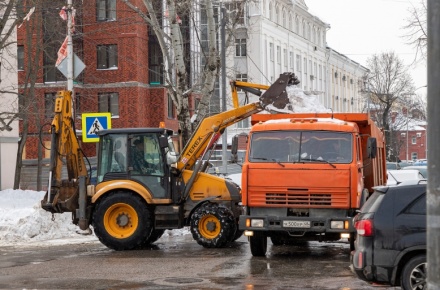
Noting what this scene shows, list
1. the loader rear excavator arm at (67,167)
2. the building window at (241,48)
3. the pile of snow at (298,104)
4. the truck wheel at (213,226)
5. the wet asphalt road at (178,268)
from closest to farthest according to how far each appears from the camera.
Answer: the wet asphalt road at (178,268)
the truck wheel at (213,226)
the loader rear excavator arm at (67,167)
the pile of snow at (298,104)
the building window at (241,48)

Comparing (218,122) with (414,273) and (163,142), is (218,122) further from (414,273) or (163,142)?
(414,273)

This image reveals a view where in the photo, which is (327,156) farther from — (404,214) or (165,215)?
(404,214)

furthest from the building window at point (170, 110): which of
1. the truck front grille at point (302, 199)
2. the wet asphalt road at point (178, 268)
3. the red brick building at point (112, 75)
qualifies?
the truck front grille at point (302, 199)

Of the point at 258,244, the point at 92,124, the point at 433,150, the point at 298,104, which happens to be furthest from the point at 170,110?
the point at 433,150

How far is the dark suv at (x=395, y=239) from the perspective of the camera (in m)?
10.9

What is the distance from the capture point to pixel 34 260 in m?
17.1

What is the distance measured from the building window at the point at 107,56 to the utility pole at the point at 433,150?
174 feet

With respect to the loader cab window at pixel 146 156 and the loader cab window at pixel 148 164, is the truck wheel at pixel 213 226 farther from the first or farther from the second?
the loader cab window at pixel 146 156

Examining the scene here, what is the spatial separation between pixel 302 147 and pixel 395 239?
18.5 feet

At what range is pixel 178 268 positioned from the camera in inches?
607

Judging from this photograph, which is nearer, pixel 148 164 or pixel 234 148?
pixel 234 148

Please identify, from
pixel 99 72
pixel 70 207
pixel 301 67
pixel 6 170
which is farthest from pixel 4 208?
pixel 301 67

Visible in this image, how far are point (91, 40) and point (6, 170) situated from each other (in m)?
21.9

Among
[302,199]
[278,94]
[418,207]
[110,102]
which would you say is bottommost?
[302,199]
